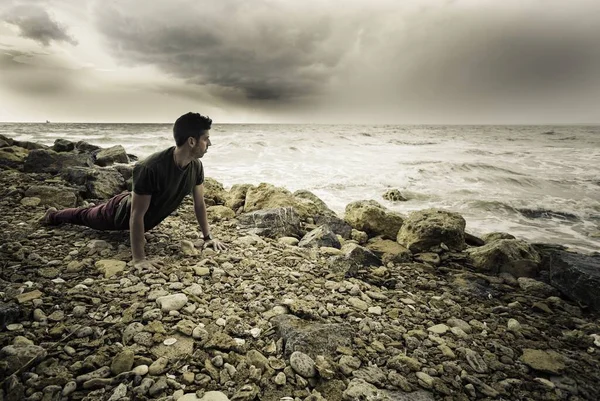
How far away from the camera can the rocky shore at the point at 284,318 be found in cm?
173

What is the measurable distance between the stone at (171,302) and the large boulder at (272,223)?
2011 millimetres

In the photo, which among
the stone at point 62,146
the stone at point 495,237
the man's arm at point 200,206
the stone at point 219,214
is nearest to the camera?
the man's arm at point 200,206

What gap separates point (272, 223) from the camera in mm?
4555

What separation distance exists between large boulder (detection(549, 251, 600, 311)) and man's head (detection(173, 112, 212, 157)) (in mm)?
4568

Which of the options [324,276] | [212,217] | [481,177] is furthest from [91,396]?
[481,177]

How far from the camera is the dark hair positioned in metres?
2.78

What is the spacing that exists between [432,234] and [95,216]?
4.90m

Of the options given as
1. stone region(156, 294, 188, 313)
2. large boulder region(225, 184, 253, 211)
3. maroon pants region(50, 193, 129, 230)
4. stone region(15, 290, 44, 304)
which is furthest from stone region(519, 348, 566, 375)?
large boulder region(225, 184, 253, 211)

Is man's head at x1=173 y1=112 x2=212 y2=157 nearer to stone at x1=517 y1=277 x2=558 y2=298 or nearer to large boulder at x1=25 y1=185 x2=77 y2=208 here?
large boulder at x1=25 y1=185 x2=77 y2=208

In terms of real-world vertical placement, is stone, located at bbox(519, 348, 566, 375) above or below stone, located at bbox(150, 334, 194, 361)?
below

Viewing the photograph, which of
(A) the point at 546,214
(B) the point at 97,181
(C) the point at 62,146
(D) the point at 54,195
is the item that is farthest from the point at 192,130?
(C) the point at 62,146

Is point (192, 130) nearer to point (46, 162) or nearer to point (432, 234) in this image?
point (432, 234)

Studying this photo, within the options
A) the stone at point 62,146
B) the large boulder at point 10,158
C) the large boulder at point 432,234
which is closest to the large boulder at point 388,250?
the large boulder at point 432,234

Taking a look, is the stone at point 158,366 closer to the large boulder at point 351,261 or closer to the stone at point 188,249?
the stone at point 188,249
